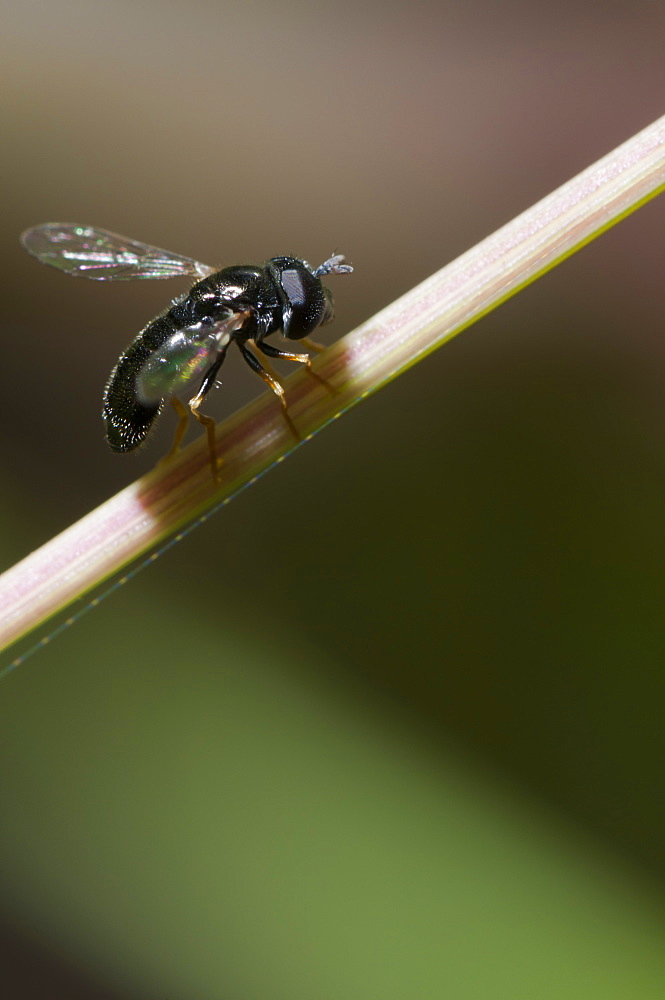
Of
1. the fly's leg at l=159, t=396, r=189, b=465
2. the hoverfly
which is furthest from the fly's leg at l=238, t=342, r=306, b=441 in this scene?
the fly's leg at l=159, t=396, r=189, b=465

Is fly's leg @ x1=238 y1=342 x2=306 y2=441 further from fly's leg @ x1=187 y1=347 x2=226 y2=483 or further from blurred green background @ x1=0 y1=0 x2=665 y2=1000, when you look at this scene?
blurred green background @ x1=0 y1=0 x2=665 y2=1000

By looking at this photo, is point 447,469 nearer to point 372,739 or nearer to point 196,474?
point 372,739

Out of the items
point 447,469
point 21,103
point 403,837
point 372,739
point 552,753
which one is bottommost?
point 403,837

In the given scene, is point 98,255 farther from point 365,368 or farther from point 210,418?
point 365,368

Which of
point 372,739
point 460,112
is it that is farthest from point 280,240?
point 372,739

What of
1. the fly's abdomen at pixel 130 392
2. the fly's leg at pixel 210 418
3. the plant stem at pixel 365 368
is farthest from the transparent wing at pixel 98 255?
the plant stem at pixel 365 368

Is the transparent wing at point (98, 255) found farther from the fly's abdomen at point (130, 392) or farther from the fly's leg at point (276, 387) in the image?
the fly's leg at point (276, 387)

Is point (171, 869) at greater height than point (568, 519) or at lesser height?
lesser
